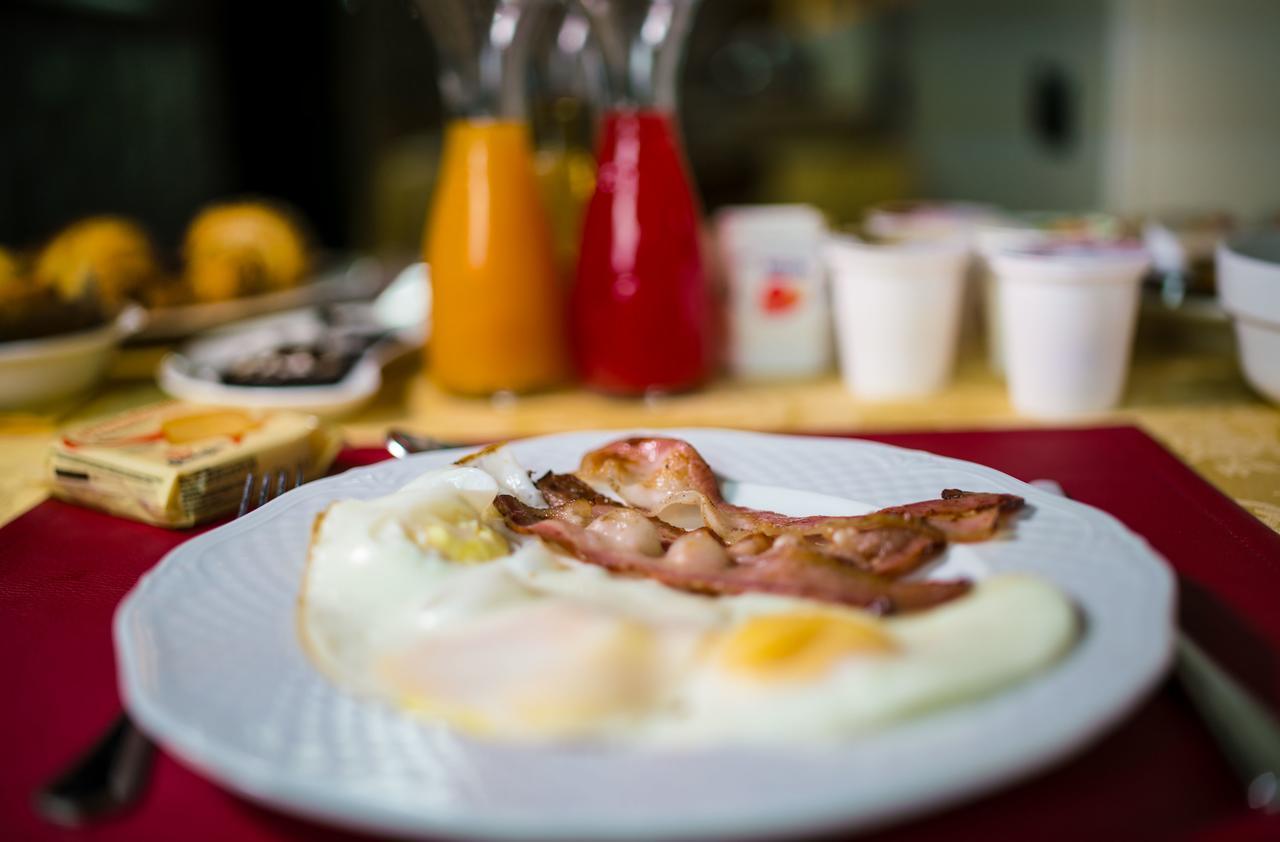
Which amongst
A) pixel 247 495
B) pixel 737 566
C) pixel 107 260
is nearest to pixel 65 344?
pixel 107 260

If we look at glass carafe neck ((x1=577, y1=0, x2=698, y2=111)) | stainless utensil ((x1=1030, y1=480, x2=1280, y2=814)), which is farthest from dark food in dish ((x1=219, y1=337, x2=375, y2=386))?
stainless utensil ((x1=1030, y1=480, x2=1280, y2=814))

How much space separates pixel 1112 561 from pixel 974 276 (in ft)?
2.78

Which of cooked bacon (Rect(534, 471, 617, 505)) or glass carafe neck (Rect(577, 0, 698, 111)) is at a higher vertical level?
glass carafe neck (Rect(577, 0, 698, 111))

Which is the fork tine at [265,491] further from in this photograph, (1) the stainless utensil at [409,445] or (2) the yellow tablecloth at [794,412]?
(2) the yellow tablecloth at [794,412]

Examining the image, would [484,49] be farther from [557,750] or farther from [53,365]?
[557,750]

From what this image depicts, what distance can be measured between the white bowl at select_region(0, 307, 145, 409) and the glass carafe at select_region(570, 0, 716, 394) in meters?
0.53

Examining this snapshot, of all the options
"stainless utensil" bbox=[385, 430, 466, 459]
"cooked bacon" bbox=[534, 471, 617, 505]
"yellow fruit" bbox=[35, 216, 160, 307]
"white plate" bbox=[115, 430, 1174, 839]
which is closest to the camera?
"white plate" bbox=[115, 430, 1174, 839]

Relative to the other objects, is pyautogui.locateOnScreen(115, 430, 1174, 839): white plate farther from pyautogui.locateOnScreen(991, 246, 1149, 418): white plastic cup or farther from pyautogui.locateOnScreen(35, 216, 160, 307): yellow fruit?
Answer: pyautogui.locateOnScreen(35, 216, 160, 307): yellow fruit

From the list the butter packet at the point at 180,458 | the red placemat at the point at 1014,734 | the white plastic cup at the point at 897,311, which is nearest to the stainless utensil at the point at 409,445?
the butter packet at the point at 180,458

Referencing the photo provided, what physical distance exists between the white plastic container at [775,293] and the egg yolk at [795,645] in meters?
0.80

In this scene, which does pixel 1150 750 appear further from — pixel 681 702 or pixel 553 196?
pixel 553 196

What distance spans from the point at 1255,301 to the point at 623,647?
789 millimetres

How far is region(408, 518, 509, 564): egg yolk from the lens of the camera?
0.58m

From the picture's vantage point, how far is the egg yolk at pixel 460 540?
0.58m
